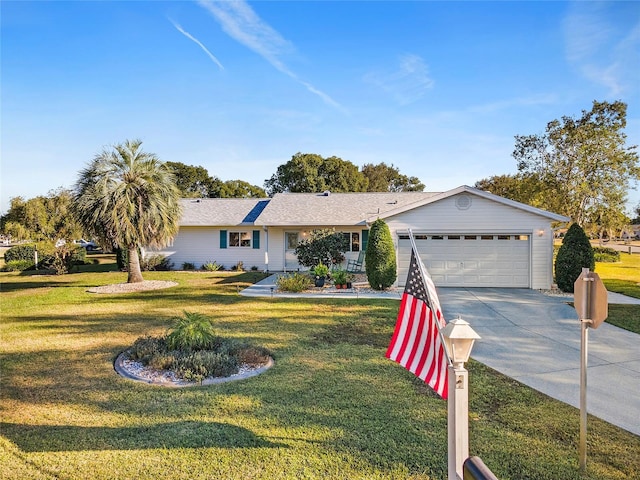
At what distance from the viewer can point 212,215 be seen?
2158 cm

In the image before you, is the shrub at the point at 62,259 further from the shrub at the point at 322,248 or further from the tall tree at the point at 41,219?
the shrub at the point at 322,248

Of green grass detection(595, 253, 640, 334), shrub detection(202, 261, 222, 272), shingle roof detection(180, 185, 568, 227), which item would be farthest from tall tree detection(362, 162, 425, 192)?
green grass detection(595, 253, 640, 334)

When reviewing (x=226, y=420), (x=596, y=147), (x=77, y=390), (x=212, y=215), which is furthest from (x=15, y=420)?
(x=596, y=147)

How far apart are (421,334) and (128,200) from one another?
1374cm

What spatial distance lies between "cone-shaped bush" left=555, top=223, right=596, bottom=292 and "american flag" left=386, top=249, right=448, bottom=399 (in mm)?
11488

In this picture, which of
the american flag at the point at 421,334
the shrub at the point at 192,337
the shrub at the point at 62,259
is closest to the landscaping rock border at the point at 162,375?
the shrub at the point at 192,337

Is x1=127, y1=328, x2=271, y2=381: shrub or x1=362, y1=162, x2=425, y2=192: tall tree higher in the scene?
x1=362, y1=162, x2=425, y2=192: tall tree

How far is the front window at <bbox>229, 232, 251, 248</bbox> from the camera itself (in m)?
21.1

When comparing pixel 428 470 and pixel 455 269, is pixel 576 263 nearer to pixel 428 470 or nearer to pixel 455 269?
pixel 455 269

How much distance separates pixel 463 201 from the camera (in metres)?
14.1

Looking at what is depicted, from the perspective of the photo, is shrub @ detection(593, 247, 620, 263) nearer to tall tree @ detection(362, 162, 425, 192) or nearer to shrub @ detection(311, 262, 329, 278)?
shrub @ detection(311, 262, 329, 278)

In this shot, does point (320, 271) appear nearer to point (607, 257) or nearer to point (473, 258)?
point (473, 258)

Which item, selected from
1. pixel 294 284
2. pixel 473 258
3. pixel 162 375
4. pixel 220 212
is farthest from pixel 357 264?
pixel 162 375

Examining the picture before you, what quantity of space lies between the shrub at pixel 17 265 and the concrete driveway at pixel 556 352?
24905mm
